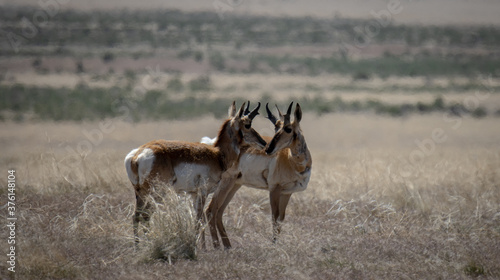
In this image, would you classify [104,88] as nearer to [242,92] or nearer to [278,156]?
[242,92]

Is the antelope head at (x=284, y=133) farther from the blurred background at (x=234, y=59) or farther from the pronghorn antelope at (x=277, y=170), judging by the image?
the blurred background at (x=234, y=59)

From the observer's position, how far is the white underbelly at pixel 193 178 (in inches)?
381

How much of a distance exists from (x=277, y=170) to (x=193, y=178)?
5.20ft

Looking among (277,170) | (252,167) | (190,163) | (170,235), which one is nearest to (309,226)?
(277,170)

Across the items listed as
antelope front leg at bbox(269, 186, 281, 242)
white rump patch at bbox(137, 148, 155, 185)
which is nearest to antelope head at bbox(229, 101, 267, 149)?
antelope front leg at bbox(269, 186, 281, 242)

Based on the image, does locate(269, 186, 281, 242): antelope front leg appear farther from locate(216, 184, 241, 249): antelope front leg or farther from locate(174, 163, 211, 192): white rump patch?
locate(174, 163, 211, 192): white rump patch

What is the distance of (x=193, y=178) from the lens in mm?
9867

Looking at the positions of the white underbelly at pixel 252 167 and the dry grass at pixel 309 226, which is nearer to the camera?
the dry grass at pixel 309 226

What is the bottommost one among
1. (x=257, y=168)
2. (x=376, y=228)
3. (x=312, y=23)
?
(x=376, y=228)

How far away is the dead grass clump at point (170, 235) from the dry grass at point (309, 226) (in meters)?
0.03

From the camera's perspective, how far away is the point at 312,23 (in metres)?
67.4

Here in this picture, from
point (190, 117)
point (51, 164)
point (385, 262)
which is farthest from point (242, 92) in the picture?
point (385, 262)

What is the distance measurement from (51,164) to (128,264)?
6070 mm

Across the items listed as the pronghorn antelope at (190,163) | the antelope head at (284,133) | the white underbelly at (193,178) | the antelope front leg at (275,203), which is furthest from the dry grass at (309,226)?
the antelope head at (284,133)
